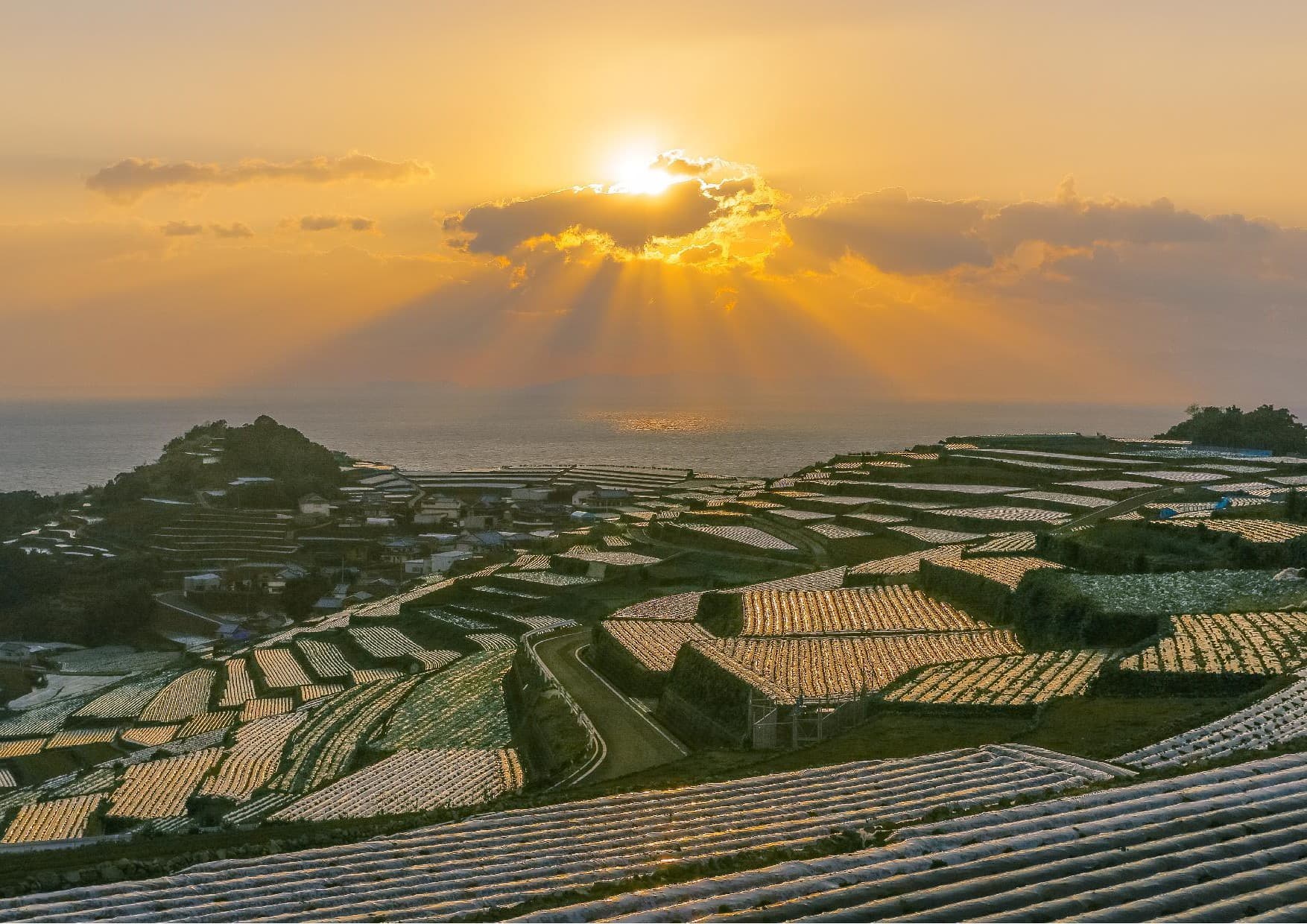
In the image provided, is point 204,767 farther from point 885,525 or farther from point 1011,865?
point 885,525

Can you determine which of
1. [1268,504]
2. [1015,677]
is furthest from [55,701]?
[1268,504]

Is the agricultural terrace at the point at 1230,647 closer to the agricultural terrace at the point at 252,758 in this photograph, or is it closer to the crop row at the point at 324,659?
the agricultural terrace at the point at 252,758

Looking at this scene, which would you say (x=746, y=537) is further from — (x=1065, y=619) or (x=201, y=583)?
(x=201, y=583)

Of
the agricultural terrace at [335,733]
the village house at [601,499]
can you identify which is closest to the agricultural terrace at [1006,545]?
the agricultural terrace at [335,733]

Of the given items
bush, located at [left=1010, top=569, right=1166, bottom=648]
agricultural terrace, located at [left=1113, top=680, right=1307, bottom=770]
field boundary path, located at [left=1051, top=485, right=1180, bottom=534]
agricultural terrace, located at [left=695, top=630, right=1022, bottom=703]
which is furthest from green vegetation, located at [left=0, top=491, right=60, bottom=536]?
agricultural terrace, located at [left=1113, top=680, right=1307, bottom=770]

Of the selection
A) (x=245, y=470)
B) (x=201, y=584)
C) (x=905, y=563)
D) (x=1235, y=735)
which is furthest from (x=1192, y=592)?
(x=245, y=470)
